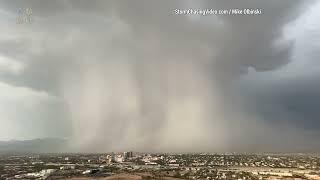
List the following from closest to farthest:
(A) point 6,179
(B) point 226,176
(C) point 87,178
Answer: (A) point 6,179, (C) point 87,178, (B) point 226,176

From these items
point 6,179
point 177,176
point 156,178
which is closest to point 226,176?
point 177,176

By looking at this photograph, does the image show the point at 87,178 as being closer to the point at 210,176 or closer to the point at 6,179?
the point at 6,179

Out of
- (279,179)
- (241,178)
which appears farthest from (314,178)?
(241,178)

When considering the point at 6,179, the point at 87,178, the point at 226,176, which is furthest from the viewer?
the point at 226,176

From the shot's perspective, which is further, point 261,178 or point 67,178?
point 261,178

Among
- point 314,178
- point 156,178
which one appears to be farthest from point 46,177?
point 314,178

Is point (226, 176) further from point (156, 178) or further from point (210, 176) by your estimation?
point (156, 178)

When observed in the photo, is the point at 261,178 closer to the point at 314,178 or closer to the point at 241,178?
the point at 241,178

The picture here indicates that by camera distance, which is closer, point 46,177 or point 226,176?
point 46,177
